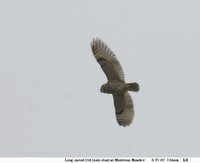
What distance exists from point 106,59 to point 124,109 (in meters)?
1.80

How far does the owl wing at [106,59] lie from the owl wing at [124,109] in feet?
2.71

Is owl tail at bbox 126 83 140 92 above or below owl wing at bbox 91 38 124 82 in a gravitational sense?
below

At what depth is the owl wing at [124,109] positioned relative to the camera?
427ft

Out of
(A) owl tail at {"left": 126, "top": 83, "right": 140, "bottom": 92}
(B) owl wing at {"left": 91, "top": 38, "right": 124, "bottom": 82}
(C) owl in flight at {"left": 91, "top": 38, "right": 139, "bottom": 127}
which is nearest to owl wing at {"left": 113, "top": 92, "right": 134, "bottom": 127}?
(C) owl in flight at {"left": 91, "top": 38, "right": 139, "bottom": 127}

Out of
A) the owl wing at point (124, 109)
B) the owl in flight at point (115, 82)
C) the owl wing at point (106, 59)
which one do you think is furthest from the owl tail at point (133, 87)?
the owl wing at point (124, 109)

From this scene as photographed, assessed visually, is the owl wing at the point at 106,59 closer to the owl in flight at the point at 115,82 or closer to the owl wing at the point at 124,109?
the owl in flight at the point at 115,82

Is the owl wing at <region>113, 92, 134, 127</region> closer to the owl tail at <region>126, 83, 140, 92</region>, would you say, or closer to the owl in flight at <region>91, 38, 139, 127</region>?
the owl in flight at <region>91, 38, 139, 127</region>

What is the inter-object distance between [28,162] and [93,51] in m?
4.37

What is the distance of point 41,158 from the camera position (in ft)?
425

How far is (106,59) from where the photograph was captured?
130 meters

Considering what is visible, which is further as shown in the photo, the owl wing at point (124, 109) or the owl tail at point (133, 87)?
the owl wing at point (124, 109)

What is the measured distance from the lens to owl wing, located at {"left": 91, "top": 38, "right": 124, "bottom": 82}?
5098 inches

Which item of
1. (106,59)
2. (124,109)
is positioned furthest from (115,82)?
(124,109)

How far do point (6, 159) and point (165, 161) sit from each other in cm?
525
